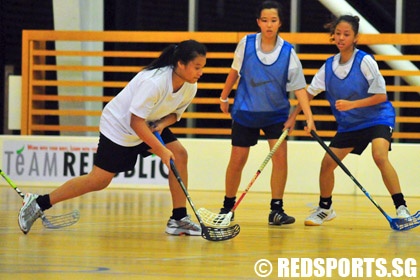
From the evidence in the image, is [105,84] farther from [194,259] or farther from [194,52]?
[194,259]

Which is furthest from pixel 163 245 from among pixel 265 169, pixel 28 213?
pixel 265 169

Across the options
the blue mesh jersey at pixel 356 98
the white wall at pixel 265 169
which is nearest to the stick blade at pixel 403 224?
the blue mesh jersey at pixel 356 98

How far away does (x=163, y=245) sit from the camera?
5.00 meters

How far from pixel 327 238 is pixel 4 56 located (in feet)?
24.8

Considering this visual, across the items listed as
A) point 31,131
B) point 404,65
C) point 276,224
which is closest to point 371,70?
point 276,224

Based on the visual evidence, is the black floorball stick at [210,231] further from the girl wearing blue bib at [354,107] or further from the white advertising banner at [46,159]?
the white advertising banner at [46,159]

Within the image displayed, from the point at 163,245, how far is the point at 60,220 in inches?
48.8

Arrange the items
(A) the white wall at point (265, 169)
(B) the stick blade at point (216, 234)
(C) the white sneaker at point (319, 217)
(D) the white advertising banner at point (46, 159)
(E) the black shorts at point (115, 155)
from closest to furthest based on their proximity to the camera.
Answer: (B) the stick blade at point (216, 234) < (E) the black shorts at point (115, 155) < (C) the white sneaker at point (319, 217) < (A) the white wall at point (265, 169) < (D) the white advertising banner at point (46, 159)

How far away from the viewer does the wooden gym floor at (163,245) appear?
4055 mm

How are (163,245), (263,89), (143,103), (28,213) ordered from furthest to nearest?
(263,89), (28,213), (143,103), (163,245)

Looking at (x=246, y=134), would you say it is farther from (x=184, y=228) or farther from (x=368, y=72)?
(x=184, y=228)

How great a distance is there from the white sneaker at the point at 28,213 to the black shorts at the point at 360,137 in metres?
1.90

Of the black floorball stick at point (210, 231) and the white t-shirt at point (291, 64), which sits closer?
the black floorball stick at point (210, 231)

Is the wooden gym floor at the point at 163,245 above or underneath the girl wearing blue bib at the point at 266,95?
underneath
